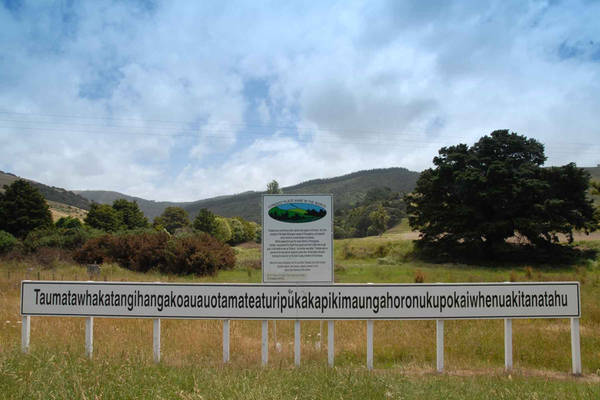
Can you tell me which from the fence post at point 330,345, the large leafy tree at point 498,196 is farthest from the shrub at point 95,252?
the large leafy tree at point 498,196

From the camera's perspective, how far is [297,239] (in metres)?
6.32

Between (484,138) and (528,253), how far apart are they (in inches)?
402

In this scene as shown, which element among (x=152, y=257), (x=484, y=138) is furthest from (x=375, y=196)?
(x=152, y=257)

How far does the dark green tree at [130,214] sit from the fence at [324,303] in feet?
216

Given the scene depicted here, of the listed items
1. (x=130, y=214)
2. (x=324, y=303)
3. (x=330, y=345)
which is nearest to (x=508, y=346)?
(x=330, y=345)

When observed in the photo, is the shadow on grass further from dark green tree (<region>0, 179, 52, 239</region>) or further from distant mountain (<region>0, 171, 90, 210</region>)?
distant mountain (<region>0, 171, 90, 210</region>)

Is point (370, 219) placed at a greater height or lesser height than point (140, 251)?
greater

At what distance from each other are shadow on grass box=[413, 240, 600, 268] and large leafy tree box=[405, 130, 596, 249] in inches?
A: 21.5

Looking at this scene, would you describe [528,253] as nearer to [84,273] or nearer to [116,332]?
[84,273]

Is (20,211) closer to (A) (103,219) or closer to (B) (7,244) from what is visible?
(A) (103,219)

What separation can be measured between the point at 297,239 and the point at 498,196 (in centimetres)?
3080

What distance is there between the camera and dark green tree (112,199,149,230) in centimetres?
6919

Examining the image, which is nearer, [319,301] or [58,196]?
[319,301]

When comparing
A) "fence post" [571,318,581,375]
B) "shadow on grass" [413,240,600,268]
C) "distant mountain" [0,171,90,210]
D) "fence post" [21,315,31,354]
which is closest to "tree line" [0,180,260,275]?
"fence post" [21,315,31,354]
